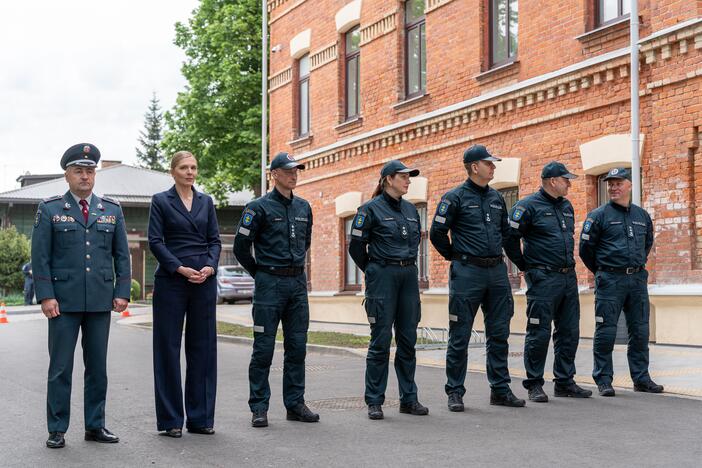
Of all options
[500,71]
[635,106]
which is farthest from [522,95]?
[635,106]

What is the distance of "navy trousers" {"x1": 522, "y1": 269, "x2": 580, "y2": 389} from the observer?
8883 mm

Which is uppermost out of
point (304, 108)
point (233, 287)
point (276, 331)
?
point (304, 108)

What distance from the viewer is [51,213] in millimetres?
6930

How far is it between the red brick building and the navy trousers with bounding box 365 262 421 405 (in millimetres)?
6025

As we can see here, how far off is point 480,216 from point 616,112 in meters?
6.54

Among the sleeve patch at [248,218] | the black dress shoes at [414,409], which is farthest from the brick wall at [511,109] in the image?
the sleeve patch at [248,218]

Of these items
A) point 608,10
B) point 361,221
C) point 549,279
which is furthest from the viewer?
point 608,10

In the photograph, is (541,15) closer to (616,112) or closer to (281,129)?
(616,112)

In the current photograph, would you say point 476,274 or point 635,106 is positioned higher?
point 635,106

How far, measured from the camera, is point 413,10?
19.8 metres

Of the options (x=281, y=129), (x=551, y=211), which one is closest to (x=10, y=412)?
(x=551, y=211)

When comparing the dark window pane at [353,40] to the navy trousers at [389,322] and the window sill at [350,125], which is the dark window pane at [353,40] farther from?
the navy trousers at [389,322]

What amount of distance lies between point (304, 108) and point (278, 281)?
17.4 m

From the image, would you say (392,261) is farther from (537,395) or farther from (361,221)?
(537,395)
